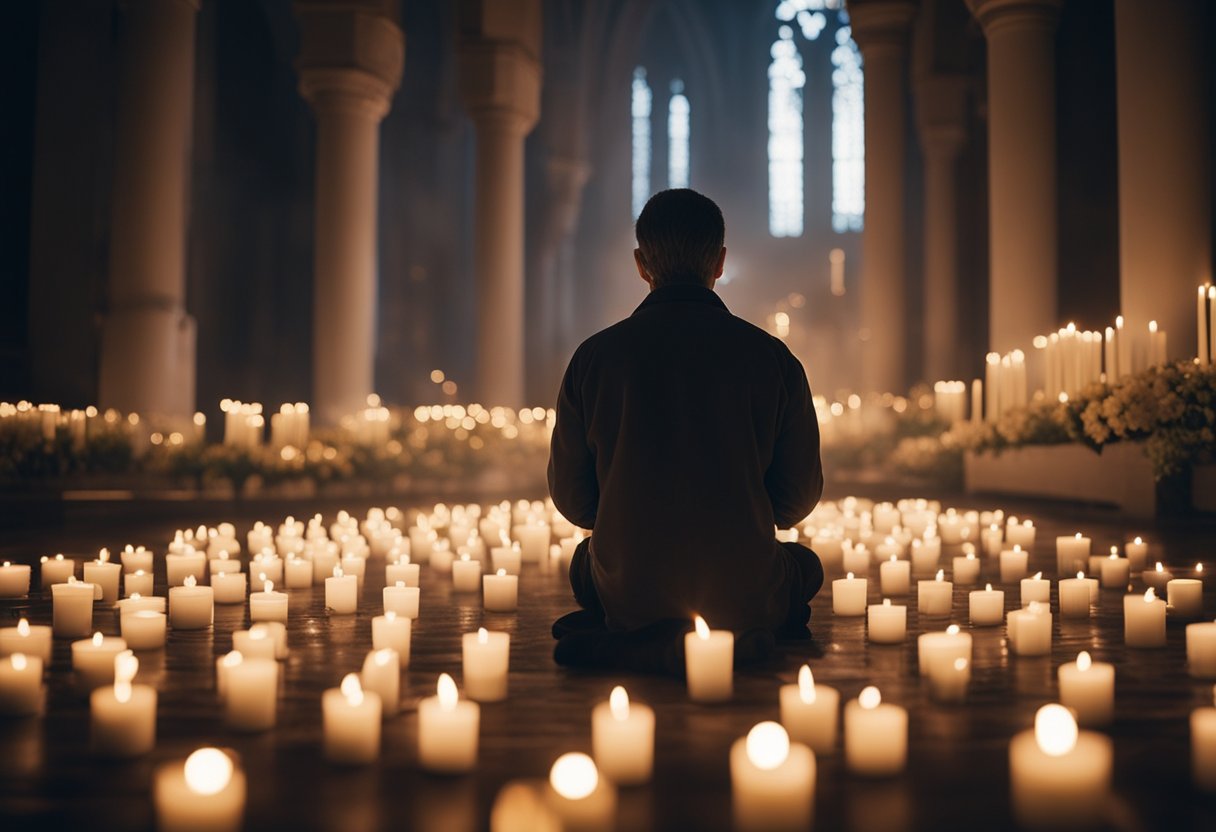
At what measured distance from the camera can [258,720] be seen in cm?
288

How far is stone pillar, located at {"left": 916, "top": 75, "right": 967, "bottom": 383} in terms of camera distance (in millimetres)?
19812

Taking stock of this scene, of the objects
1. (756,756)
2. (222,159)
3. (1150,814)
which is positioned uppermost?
(222,159)

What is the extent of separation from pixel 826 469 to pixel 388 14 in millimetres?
7918

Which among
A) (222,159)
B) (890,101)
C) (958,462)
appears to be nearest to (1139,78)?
(958,462)

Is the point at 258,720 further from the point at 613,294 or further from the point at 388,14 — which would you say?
the point at 613,294

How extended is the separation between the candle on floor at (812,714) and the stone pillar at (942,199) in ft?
57.7

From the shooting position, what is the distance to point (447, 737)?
246 cm

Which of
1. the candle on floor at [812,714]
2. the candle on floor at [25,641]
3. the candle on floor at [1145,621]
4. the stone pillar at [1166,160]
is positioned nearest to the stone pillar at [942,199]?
the stone pillar at [1166,160]

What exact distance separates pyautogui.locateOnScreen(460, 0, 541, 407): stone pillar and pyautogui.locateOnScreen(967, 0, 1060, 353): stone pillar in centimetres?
734

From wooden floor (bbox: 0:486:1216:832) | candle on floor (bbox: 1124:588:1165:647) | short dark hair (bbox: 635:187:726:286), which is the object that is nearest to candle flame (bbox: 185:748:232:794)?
wooden floor (bbox: 0:486:1216:832)

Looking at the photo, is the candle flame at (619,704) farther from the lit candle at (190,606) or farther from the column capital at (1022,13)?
the column capital at (1022,13)

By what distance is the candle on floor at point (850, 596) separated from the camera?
4.76 m

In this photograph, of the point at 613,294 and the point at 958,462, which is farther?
the point at 613,294

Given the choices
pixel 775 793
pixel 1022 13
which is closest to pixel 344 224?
pixel 1022 13
